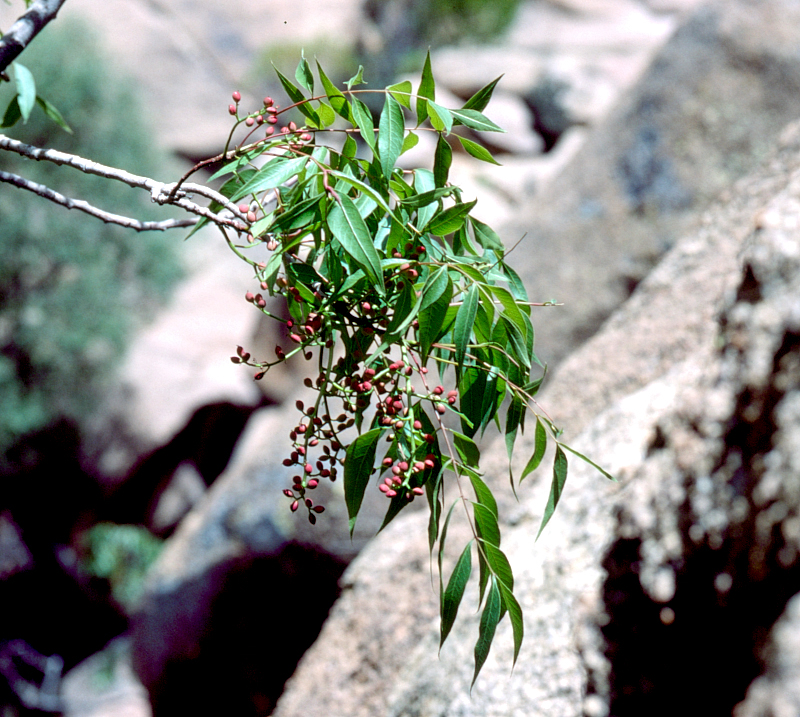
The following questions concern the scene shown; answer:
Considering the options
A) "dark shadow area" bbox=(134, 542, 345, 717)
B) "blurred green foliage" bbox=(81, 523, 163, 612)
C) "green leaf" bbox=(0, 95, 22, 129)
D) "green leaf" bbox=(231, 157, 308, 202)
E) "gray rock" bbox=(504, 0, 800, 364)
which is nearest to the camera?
"green leaf" bbox=(231, 157, 308, 202)

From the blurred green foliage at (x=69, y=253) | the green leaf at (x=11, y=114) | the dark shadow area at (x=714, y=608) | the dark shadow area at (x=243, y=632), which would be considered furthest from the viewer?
the blurred green foliage at (x=69, y=253)

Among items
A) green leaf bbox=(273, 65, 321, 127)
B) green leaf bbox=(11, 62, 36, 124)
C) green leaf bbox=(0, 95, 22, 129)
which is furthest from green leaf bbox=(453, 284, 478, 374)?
green leaf bbox=(0, 95, 22, 129)

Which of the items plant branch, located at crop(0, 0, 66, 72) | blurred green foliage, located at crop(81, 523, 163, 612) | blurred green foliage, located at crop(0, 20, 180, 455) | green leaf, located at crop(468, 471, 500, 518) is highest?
plant branch, located at crop(0, 0, 66, 72)

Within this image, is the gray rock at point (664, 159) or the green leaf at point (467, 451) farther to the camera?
Result: the gray rock at point (664, 159)

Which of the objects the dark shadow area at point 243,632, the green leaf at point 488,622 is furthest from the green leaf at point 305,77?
the dark shadow area at point 243,632

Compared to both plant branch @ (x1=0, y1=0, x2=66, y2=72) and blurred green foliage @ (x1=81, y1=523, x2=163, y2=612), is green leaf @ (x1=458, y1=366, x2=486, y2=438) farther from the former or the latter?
blurred green foliage @ (x1=81, y1=523, x2=163, y2=612)

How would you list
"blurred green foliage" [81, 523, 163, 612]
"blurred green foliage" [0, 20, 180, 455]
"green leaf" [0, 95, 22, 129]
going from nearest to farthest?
"green leaf" [0, 95, 22, 129] → "blurred green foliage" [0, 20, 180, 455] → "blurred green foliage" [81, 523, 163, 612]

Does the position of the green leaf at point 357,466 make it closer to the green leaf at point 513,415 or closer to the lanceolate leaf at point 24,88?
the green leaf at point 513,415

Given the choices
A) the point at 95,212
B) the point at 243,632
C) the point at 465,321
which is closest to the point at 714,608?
the point at 465,321

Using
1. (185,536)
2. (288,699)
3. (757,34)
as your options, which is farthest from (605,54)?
(288,699)
